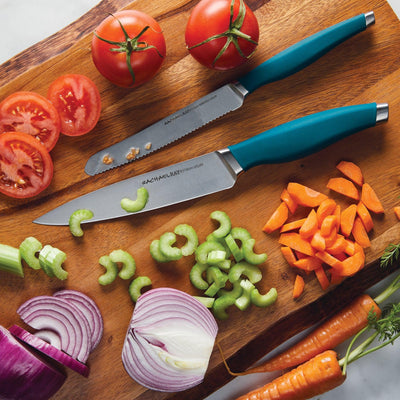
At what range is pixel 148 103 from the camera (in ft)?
8.63

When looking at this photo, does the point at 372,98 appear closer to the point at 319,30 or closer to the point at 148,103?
the point at 319,30

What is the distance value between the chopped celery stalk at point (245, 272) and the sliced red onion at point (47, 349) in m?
0.90

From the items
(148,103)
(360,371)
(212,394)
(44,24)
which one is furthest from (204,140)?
(360,371)

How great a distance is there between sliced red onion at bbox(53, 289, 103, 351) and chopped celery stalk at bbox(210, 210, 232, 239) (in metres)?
0.74

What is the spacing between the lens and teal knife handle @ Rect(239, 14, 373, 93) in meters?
2.51

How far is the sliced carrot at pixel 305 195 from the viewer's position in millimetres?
2580

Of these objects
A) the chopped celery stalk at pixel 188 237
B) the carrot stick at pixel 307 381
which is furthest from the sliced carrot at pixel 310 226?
the carrot stick at pixel 307 381

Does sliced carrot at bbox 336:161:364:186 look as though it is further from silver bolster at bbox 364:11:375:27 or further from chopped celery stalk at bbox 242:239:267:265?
silver bolster at bbox 364:11:375:27

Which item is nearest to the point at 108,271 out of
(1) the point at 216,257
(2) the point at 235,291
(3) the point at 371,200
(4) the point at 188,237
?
(4) the point at 188,237

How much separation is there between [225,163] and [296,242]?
560mm

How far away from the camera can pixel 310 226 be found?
2.55 meters

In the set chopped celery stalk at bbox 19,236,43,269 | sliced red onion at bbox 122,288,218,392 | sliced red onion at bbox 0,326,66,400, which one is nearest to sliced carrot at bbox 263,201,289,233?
sliced red onion at bbox 122,288,218,392

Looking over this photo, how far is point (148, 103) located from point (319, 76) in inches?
36.5

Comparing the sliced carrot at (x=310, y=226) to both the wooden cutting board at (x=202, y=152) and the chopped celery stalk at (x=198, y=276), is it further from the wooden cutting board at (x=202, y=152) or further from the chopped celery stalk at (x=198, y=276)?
the chopped celery stalk at (x=198, y=276)
